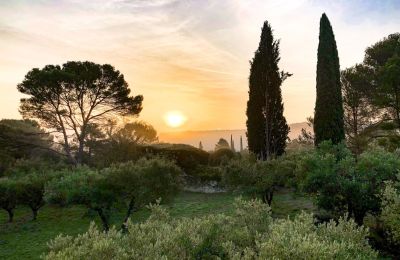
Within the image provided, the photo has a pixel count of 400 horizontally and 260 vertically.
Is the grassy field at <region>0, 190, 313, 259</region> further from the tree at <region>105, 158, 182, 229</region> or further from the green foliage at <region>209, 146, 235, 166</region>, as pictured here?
the green foliage at <region>209, 146, 235, 166</region>

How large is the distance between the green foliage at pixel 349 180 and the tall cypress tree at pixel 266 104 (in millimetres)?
20892

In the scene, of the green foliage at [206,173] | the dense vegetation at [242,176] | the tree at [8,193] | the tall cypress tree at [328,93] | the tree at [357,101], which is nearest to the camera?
the dense vegetation at [242,176]

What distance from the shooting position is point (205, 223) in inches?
388

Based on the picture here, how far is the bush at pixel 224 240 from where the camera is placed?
22.0ft

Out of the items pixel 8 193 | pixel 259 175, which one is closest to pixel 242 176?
pixel 259 175

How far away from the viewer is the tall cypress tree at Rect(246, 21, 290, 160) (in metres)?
42.8

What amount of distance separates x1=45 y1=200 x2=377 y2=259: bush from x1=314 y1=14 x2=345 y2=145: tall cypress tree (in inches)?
1060

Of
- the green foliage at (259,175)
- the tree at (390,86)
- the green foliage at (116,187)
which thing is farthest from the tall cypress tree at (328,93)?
the green foliage at (116,187)

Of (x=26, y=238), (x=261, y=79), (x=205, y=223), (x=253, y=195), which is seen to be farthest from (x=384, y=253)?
(x=261, y=79)

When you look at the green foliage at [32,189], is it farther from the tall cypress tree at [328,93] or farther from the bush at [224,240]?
the tall cypress tree at [328,93]

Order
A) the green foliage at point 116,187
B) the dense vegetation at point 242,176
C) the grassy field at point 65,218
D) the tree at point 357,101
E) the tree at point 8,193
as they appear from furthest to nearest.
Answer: the tree at point 357,101
the tree at point 8,193
the grassy field at point 65,218
the green foliage at point 116,187
the dense vegetation at point 242,176

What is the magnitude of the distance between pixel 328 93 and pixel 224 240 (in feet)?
99.2

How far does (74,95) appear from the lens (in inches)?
1801

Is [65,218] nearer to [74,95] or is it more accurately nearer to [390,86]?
[74,95]
